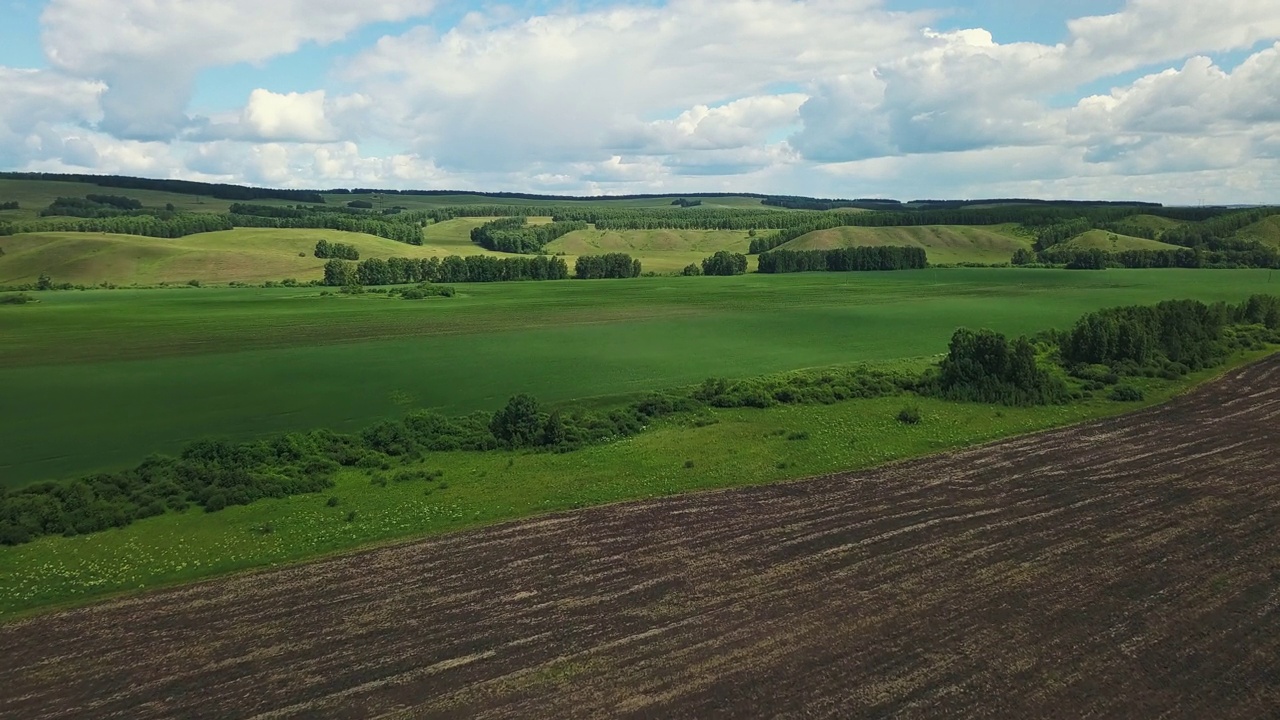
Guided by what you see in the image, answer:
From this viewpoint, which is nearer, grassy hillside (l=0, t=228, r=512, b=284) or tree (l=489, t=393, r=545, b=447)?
tree (l=489, t=393, r=545, b=447)

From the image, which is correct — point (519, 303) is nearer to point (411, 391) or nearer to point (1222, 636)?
point (411, 391)

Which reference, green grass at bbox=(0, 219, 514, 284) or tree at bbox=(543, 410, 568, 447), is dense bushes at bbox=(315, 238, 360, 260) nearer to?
green grass at bbox=(0, 219, 514, 284)

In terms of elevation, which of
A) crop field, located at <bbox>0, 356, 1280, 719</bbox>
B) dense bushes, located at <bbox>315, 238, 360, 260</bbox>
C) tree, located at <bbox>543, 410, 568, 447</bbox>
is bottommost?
crop field, located at <bbox>0, 356, 1280, 719</bbox>

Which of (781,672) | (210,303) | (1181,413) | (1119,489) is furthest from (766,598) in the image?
(210,303)

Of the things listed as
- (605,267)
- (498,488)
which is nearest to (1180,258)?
A: (605,267)

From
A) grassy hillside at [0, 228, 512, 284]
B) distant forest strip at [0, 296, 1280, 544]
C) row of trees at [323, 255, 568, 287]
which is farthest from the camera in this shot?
row of trees at [323, 255, 568, 287]

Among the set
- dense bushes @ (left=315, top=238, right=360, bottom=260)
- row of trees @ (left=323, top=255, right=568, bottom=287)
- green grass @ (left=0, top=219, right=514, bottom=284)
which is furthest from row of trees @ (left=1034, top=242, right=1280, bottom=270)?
green grass @ (left=0, top=219, right=514, bottom=284)
